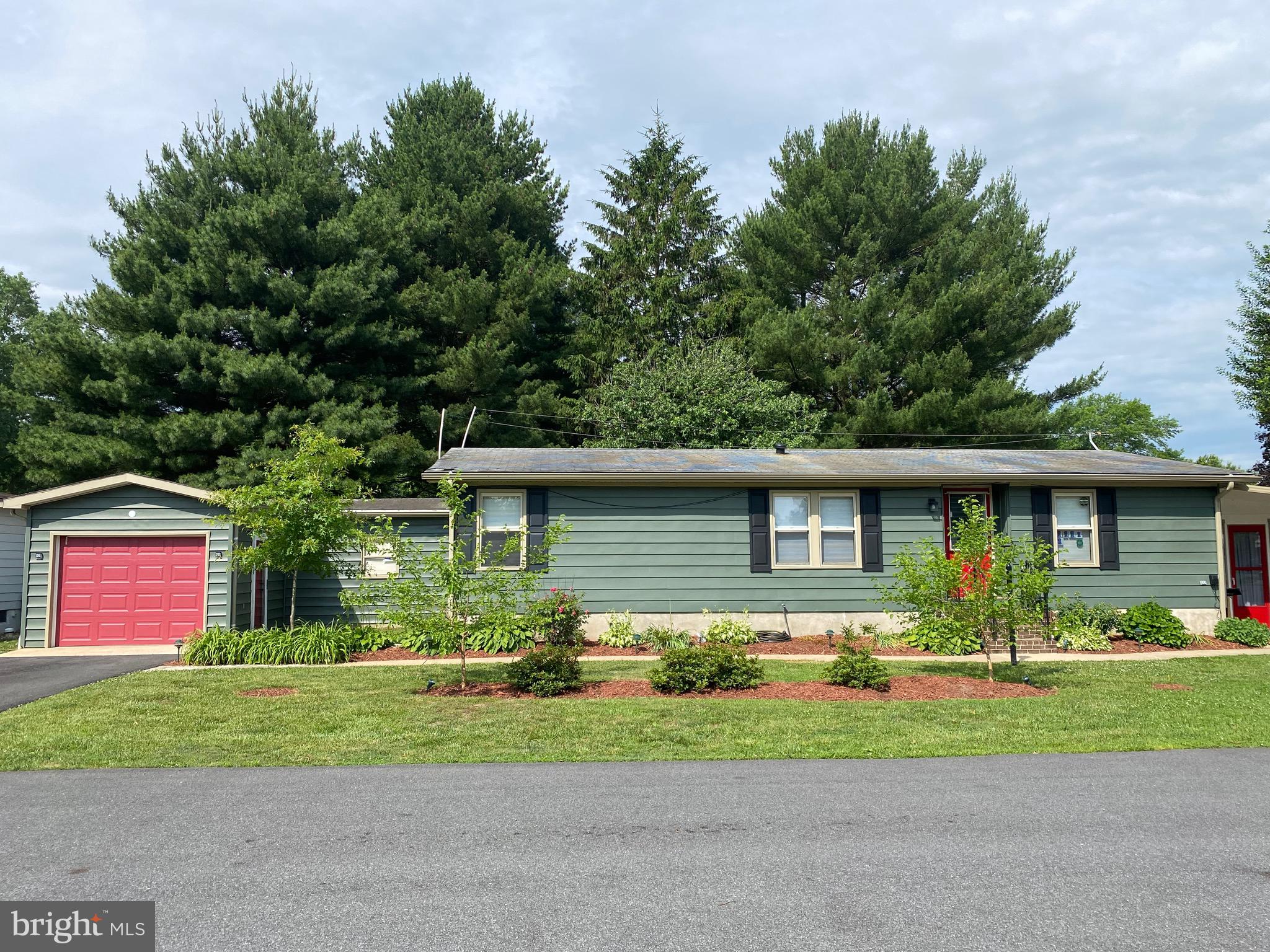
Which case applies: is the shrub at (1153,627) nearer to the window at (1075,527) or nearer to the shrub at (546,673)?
the window at (1075,527)

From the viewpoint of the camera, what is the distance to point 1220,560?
1540cm

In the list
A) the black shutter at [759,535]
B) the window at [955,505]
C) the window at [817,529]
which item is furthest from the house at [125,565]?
the window at [955,505]

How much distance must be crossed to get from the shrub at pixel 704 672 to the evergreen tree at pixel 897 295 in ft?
57.9

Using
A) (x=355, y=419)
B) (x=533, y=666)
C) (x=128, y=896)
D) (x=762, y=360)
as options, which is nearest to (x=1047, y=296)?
(x=762, y=360)

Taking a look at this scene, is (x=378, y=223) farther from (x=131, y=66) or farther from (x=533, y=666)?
(x=533, y=666)

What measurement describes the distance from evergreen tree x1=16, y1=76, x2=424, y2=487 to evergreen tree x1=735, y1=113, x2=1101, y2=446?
12714 millimetres

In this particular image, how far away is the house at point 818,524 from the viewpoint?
14688 mm

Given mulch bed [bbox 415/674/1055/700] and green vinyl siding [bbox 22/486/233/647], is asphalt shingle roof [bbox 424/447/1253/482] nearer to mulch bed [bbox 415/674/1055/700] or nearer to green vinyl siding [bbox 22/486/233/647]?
green vinyl siding [bbox 22/486/233/647]

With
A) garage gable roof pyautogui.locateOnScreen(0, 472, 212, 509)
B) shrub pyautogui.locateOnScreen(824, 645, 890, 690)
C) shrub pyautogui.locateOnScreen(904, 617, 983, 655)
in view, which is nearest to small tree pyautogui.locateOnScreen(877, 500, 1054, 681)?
shrub pyautogui.locateOnScreen(904, 617, 983, 655)

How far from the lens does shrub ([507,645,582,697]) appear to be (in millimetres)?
10023

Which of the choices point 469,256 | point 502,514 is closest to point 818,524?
point 502,514

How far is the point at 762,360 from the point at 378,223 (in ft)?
42.1

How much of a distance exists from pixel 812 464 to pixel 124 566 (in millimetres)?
12364

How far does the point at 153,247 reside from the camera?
24234 mm
